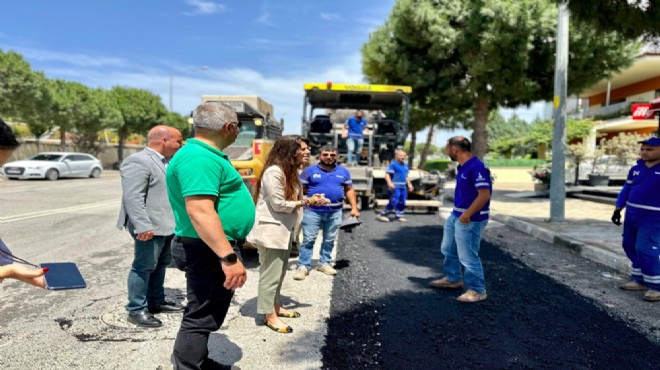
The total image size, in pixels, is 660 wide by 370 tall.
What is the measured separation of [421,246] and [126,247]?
4636mm

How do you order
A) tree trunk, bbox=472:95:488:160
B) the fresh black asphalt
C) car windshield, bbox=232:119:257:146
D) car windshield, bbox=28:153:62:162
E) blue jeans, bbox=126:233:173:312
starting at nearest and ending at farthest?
1. the fresh black asphalt
2. blue jeans, bbox=126:233:173:312
3. car windshield, bbox=232:119:257:146
4. tree trunk, bbox=472:95:488:160
5. car windshield, bbox=28:153:62:162

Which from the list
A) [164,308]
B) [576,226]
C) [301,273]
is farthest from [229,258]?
[576,226]

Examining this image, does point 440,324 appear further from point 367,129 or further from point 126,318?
point 367,129

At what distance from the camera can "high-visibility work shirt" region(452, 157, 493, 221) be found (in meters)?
4.36

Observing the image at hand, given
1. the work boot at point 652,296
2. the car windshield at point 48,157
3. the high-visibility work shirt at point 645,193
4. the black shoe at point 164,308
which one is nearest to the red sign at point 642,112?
the high-visibility work shirt at point 645,193

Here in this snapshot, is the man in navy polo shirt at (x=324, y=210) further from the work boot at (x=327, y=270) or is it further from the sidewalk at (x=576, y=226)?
the sidewalk at (x=576, y=226)

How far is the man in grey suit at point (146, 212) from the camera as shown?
3621 millimetres

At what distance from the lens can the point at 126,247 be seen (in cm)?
704

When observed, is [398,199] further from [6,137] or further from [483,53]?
[6,137]

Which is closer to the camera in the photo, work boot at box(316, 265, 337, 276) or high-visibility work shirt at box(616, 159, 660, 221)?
high-visibility work shirt at box(616, 159, 660, 221)

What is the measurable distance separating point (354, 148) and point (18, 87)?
20786 millimetres

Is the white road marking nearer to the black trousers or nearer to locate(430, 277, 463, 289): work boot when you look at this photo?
the black trousers

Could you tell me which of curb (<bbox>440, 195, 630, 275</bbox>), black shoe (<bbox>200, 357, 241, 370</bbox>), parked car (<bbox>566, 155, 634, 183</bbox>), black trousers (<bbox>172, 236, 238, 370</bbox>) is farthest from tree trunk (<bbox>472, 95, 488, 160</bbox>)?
black trousers (<bbox>172, 236, 238, 370</bbox>)

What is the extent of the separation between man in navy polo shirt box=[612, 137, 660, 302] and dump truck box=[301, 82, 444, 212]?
6070 mm
